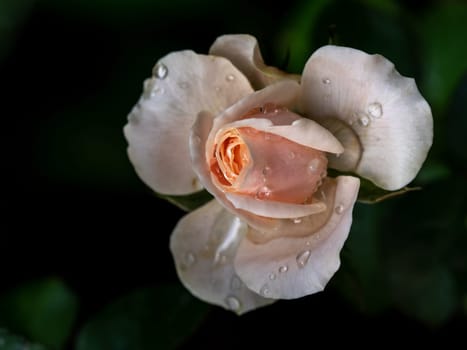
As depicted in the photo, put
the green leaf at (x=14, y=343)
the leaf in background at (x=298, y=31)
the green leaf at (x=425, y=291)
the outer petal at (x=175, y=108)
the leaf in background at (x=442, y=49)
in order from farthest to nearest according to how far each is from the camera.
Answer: the leaf in background at (x=298, y=31) < the leaf in background at (x=442, y=49) < the green leaf at (x=425, y=291) < the green leaf at (x=14, y=343) < the outer petal at (x=175, y=108)

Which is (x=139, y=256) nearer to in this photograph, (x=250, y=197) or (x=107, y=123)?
(x=107, y=123)

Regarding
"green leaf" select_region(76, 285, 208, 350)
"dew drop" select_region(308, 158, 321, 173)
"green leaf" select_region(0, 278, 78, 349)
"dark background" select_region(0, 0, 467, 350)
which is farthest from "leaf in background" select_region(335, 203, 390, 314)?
"green leaf" select_region(0, 278, 78, 349)

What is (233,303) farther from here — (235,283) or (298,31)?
(298,31)

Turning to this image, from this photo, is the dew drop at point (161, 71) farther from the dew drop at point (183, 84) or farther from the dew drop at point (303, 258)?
the dew drop at point (303, 258)

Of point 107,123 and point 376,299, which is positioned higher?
point 107,123

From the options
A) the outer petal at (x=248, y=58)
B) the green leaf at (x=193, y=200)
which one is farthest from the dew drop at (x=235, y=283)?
the outer petal at (x=248, y=58)

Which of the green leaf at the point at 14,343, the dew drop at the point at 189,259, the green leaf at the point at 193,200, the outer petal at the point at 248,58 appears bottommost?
the green leaf at the point at 14,343

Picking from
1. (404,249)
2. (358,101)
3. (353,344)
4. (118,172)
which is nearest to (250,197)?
(358,101)

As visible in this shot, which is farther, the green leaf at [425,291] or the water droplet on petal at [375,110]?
the green leaf at [425,291]
